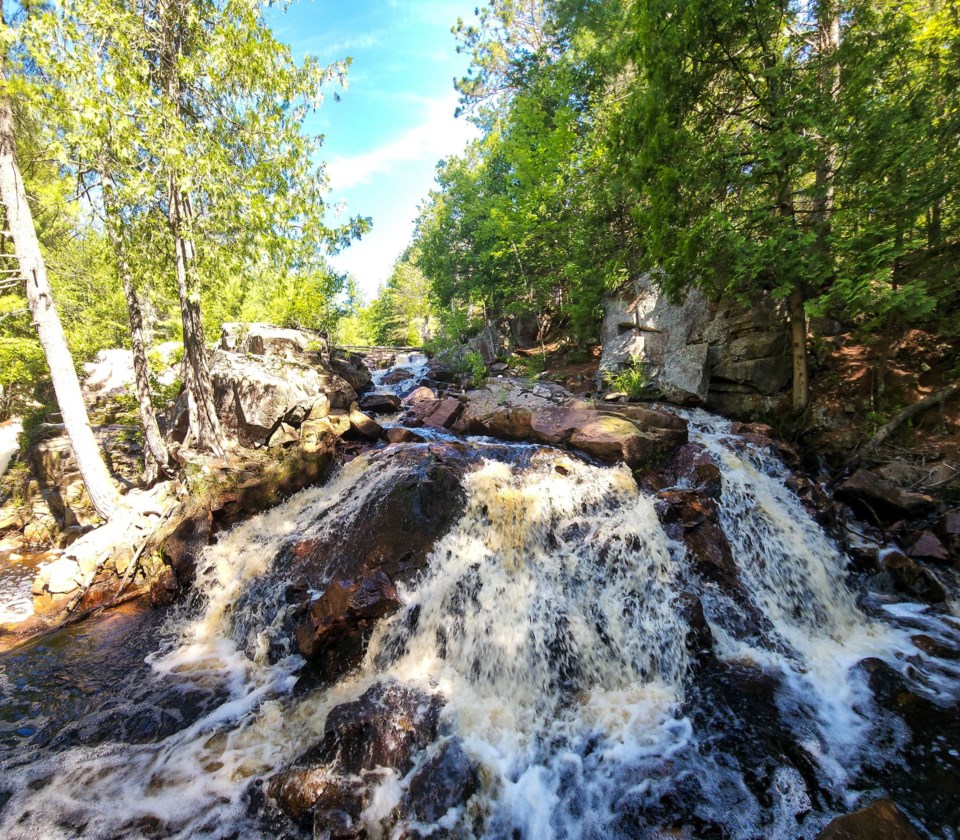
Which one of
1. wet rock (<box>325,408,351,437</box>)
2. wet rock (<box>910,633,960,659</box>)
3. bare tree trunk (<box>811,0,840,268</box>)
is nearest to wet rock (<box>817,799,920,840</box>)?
wet rock (<box>910,633,960,659</box>)

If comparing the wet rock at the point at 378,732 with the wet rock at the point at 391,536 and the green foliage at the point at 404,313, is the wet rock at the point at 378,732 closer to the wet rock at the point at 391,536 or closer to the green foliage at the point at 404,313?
the wet rock at the point at 391,536

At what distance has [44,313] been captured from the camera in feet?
26.9

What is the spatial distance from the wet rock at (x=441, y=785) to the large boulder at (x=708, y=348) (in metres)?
9.67

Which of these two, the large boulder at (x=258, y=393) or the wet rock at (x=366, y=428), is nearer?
the large boulder at (x=258, y=393)

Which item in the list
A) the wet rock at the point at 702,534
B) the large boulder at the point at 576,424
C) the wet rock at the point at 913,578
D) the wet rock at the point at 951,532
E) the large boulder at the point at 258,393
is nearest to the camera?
the wet rock at the point at 913,578

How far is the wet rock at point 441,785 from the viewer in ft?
13.0

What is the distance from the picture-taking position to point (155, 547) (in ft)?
26.6

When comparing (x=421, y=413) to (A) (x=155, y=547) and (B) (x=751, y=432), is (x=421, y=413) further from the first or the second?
(B) (x=751, y=432)

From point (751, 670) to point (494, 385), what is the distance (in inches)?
373

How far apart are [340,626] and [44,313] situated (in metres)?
8.74

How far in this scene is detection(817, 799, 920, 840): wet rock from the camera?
300 centimetres

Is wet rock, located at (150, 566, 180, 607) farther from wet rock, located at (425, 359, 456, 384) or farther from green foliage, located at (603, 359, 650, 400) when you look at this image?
wet rock, located at (425, 359, 456, 384)

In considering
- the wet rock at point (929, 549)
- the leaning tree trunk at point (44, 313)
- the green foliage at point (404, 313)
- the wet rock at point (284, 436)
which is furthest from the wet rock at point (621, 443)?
the green foliage at point (404, 313)

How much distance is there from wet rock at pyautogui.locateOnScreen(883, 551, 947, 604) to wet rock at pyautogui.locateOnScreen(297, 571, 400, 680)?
785cm
